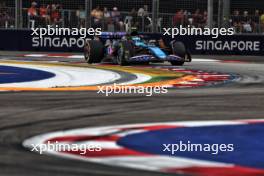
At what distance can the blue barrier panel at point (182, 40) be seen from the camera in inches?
874

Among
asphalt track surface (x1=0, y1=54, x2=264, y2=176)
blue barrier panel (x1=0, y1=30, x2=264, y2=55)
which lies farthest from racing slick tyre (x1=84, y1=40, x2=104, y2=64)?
asphalt track surface (x1=0, y1=54, x2=264, y2=176)

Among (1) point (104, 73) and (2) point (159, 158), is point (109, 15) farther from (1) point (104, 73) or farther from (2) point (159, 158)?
(2) point (159, 158)

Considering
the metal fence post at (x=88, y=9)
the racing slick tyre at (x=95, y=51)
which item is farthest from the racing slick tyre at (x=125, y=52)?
the metal fence post at (x=88, y=9)

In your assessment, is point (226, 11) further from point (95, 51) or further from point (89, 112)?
point (89, 112)

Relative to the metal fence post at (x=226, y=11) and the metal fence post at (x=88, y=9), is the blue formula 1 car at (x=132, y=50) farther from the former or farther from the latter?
the metal fence post at (x=88, y=9)

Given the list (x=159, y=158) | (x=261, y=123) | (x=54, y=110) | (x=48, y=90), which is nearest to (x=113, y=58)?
(x=48, y=90)

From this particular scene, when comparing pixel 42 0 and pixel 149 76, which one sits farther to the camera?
pixel 42 0

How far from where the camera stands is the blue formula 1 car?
50.5ft

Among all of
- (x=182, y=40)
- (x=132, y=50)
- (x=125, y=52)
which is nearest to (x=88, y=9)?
(x=182, y=40)

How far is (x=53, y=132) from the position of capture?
21.0 ft

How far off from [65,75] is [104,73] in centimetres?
95

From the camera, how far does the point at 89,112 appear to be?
7891mm

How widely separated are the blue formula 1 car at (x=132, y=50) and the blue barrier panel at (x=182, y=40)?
5456mm

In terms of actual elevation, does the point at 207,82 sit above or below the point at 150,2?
below
